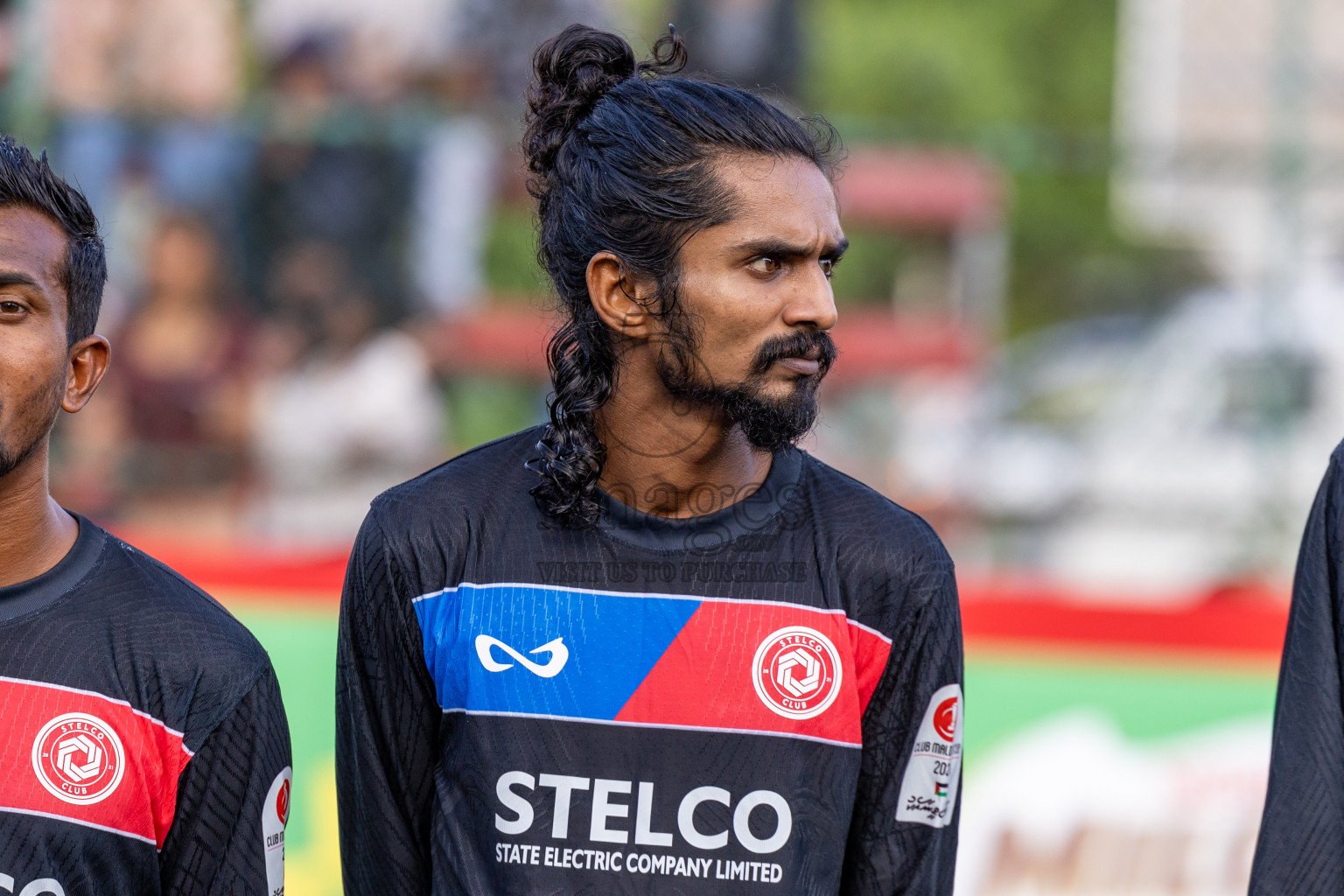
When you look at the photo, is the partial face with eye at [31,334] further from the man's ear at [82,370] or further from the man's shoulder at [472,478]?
the man's shoulder at [472,478]

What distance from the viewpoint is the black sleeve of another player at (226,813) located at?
2102 millimetres

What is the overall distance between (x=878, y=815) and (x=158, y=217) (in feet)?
15.5

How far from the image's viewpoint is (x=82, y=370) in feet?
7.27

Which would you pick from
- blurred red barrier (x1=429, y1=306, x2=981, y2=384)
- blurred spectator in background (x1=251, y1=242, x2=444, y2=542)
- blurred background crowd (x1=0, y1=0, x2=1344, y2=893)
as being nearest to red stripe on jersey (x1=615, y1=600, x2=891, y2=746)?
blurred background crowd (x1=0, y1=0, x2=1344, y2=893)

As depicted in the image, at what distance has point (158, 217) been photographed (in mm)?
6176

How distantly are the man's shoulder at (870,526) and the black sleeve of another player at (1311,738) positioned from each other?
54cm

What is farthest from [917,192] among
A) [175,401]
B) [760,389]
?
[760,389]

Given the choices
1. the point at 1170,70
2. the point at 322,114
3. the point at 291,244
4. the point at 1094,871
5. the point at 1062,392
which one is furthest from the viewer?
the point at 1062,392

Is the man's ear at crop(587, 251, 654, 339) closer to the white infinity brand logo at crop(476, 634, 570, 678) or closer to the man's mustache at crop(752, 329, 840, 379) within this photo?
the man's mustache at crop(752, 329, 840, 379)

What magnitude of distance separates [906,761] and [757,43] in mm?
5681

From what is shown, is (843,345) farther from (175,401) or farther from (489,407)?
(175,401)

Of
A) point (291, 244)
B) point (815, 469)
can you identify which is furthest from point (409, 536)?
point (291, 244)

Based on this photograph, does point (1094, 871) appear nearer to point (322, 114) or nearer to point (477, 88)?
point (322, 114)

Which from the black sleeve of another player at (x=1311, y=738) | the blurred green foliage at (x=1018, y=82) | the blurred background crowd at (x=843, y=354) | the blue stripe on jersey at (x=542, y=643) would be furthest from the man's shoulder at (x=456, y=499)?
the blurred green foliage at (x=1018, y=82)
